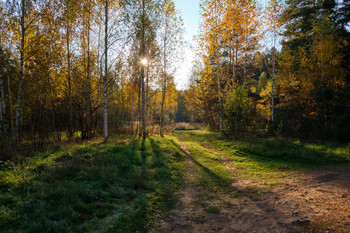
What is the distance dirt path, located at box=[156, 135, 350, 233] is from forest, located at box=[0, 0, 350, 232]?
39mm

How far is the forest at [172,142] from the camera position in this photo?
414 cm

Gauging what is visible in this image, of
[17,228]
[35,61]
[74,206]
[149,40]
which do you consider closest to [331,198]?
[74,206]

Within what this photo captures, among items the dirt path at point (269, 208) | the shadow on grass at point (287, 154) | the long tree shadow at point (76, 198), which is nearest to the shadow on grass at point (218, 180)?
the dirt path at point (269, 208)

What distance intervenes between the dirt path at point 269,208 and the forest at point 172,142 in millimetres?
39

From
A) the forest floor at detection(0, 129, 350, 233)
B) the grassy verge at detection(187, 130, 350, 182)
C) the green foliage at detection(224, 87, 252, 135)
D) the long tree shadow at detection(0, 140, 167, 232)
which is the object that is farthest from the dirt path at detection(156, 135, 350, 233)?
the green foliage at detection(224, 87, 252, 135)

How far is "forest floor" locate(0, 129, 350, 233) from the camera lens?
3699mm

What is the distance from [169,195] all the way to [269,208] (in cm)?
276

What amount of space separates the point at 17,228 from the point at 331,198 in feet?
23.2

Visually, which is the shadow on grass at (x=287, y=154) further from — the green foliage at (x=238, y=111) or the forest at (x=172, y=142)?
the green foliage at (x=238, y=111)

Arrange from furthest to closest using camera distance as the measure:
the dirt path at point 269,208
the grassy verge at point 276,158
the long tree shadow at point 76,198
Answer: the grassy verge at point 276,158 < the dirt path at point 269,208 < the long tree shadow at point 76,198

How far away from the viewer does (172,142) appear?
1413 centimetres

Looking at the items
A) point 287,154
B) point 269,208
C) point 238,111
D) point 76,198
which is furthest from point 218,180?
point 238,111

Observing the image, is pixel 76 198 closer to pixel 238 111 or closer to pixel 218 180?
pixel 218 180

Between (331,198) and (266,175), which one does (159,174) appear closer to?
(266,175)
